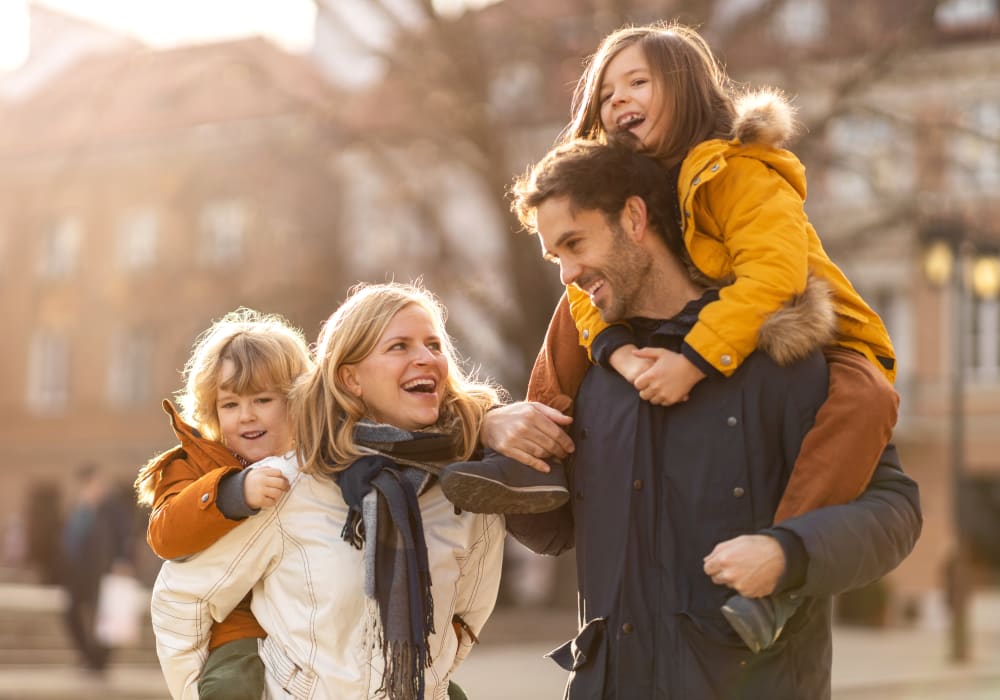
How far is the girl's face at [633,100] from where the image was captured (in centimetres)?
355

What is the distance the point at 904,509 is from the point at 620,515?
2.04 feet

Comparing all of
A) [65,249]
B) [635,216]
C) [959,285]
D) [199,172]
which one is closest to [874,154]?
[959,285]

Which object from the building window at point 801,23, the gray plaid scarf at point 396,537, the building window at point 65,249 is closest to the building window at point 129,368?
the building window at point 65,249

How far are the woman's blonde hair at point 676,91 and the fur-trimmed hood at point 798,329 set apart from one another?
503mm

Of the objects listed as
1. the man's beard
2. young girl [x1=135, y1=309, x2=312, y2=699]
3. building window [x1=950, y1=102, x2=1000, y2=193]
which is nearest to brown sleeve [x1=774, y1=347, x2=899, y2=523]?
the man's beard

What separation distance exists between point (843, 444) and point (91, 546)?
13.6 meters

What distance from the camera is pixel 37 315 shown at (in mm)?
43281

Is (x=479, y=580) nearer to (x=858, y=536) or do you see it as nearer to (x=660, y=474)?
(x=660, y=474)

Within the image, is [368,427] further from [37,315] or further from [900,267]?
[37,315]

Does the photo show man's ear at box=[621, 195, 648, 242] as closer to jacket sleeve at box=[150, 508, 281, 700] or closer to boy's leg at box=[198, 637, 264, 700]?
jacket sleeve at box=[150, 508, 281, 700]

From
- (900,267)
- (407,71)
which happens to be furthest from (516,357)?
(900,267)

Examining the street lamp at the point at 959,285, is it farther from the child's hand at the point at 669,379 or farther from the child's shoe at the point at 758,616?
the child's shoe at the point at 758,616

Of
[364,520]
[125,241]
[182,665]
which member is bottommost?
[182,665]

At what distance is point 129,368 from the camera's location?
144ft
